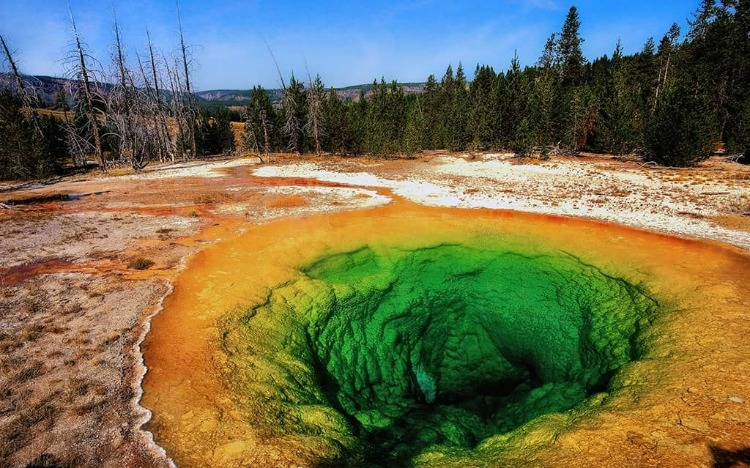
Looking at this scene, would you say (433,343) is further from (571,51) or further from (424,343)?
(571,51)

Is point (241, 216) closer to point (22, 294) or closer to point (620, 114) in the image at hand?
point (22, 294)

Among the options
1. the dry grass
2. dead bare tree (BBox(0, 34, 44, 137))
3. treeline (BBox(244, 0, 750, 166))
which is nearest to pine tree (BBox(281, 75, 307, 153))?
treeline (BBox(244, 0, 750, 166))

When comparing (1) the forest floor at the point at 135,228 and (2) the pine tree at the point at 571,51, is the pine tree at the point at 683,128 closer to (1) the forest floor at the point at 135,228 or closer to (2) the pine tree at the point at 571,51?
(1) the forest floor at the point at 135,228

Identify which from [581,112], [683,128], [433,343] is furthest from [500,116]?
[433,343]

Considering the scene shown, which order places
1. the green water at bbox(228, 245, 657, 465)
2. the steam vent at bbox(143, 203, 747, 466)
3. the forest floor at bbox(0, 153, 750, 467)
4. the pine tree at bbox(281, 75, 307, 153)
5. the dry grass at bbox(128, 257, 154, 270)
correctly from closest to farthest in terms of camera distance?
the forest floor at bbox(0, 153, 750, 467)
the steam vent at bbox(143, 203, 747, 466)
the green water at bbox(228, 245, 657, 465)
the dry grass at bbox(128, 257, 154, 270)
the pine tree at bbox(281, 75, 307, 153)

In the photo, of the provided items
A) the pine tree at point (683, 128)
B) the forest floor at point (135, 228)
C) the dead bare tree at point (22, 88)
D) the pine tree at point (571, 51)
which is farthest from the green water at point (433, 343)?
the pine tree at point (571, 51)

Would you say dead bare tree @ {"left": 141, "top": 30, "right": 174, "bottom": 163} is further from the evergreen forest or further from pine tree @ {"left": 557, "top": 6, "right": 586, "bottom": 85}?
pine tree @ {"left": 557, "top": 6, "right": 586, "bottom": 85}
